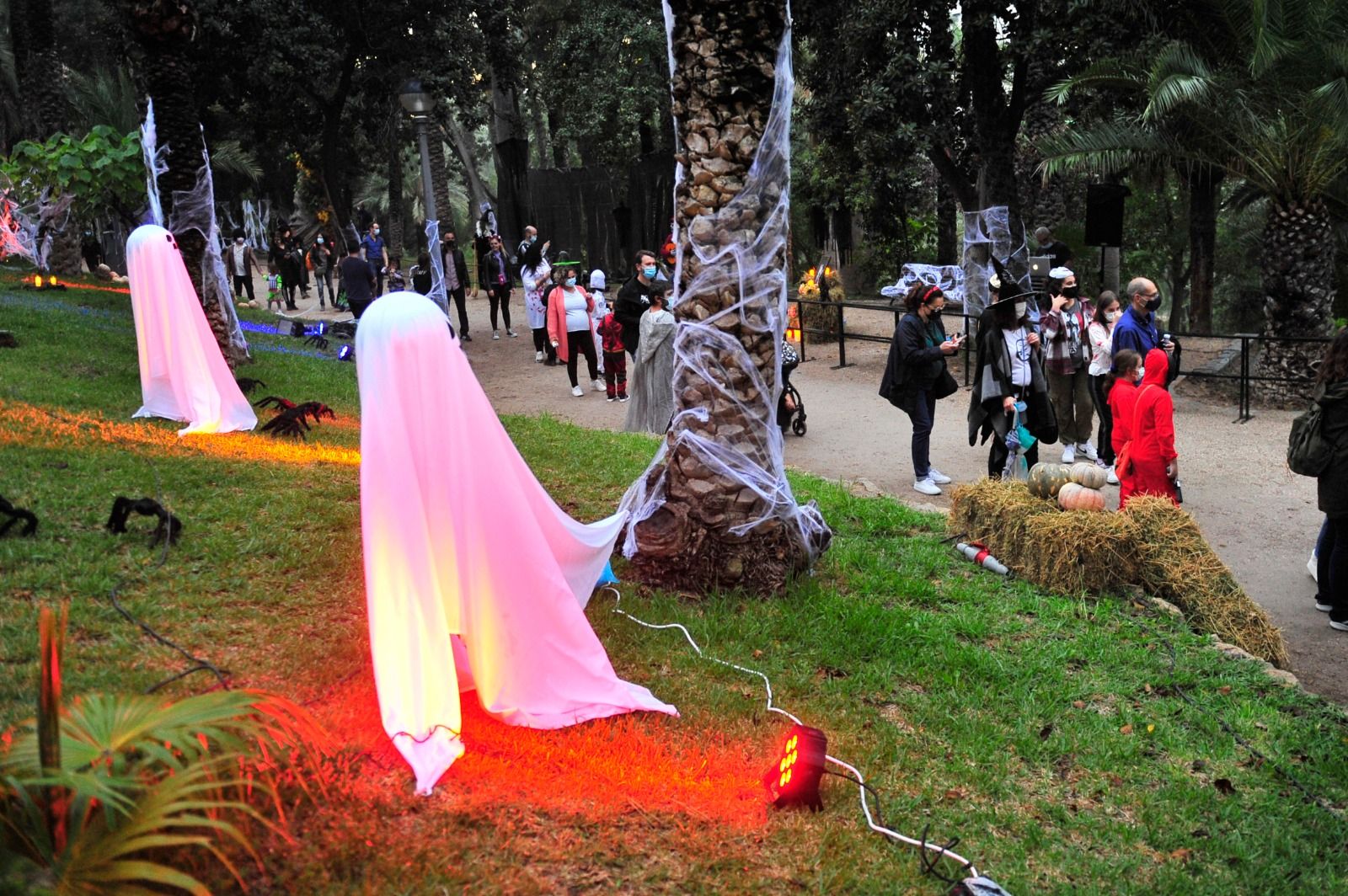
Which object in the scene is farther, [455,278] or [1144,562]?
[455,278]

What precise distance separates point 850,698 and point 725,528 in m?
1.32

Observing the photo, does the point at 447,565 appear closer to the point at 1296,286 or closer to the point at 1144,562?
the point at 1144,562

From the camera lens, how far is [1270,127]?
14375 millimetres

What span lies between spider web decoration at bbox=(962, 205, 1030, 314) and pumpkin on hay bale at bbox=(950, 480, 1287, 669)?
33.5ft

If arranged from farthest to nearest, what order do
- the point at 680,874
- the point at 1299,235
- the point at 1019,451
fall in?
the point at 1299,235, the point at 1019,451, the point at 680,874

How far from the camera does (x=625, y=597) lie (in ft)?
20.3

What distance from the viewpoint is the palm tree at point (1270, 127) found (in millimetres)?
14000

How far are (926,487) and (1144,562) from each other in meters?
3.09

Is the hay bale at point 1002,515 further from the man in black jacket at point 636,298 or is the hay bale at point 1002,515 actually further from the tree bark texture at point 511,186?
the tree bark texture at point 511,186

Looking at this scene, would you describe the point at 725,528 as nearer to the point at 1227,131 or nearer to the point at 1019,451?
the point at 1019,451

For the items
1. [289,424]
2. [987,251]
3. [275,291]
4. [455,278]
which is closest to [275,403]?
[289,424]

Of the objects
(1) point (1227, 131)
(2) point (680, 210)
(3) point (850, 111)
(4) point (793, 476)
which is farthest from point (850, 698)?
(3) point (850, 111)

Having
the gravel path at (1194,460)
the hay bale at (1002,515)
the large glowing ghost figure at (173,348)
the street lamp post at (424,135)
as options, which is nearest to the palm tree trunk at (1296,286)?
the gravel path at (1194,460)

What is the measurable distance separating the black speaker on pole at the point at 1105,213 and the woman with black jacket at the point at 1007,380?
5.26 metres
